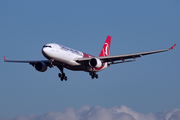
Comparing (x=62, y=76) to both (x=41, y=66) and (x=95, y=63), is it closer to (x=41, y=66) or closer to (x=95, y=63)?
(x=41, y=66)

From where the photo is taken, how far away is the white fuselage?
5066 centimetres

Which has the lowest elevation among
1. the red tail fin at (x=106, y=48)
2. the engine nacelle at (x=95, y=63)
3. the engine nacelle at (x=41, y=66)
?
the engine nacelle at (x=95, y=63)

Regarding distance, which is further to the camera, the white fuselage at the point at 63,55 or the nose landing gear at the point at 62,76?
the nose landing gear at the point at 62,76

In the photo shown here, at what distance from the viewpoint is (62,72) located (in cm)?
6059

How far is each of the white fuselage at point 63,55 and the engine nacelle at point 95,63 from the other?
1981 mm

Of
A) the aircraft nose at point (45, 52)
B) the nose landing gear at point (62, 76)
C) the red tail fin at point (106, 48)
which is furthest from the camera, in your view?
the red tail fin at point (106, 48)

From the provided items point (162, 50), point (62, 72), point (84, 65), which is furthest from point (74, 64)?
point (162, 50)

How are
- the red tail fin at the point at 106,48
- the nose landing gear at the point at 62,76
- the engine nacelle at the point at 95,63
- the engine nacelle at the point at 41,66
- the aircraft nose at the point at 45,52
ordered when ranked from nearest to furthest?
the aircraft nose at the point at 45,52 < the engine nacelle at the point at 95,63 < the engine nacelle at the point at 41,66 < the nose landing gear at the point at 62,76 < the red tail fin at the point at 106,48

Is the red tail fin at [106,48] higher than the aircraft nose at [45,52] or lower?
higher

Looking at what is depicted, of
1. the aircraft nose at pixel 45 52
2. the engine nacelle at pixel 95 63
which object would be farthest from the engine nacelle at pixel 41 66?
the engine nacelle at pixel 95 63

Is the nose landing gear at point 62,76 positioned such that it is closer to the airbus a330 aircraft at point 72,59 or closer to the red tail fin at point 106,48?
the airbus a330 aircraft at point 72,59

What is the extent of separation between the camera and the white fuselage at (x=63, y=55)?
166 ft

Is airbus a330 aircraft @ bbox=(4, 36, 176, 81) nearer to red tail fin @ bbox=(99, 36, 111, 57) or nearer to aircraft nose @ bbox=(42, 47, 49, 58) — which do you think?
aircraft nose @ bbox=(42, 47, 49, 58)

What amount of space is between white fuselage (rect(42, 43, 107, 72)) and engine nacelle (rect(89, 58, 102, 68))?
78.0 inches
